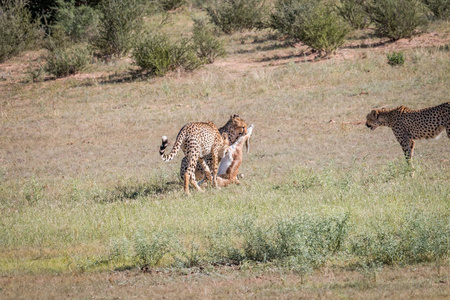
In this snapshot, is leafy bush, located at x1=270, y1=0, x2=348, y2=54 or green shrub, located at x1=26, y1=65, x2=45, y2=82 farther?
green shrub, located at x1=26, y1=65, x2=45, y2=82

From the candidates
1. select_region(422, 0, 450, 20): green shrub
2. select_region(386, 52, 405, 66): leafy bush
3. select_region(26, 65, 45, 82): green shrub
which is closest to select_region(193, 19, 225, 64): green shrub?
select_region(26, 65, 45, 82): green shrub

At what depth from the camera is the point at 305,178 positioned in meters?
10.5

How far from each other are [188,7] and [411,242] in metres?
31.3

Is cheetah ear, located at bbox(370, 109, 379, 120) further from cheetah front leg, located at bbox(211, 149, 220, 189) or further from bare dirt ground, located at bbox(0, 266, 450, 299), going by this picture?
bare dirt ground, located at bbox(0, 266, 450, 299)

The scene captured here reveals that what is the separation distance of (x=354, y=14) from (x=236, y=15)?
6134mm

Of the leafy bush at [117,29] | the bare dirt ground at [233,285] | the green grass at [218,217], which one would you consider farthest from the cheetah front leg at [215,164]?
the leafy bush at [117,29]

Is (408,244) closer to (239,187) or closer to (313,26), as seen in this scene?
(239,187)

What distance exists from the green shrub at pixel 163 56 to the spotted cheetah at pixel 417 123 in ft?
38.1

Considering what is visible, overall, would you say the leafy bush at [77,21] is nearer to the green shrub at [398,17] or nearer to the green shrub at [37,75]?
the green shrub at [37,75]

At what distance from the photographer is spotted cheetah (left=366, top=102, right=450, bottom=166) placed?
430 inches

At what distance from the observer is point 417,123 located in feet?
36.6

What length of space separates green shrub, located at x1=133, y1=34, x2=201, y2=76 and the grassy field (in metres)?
0.55

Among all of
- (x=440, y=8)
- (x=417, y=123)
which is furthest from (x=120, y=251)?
(x=440, y=8)

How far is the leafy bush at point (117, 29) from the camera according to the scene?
84.1 ft
